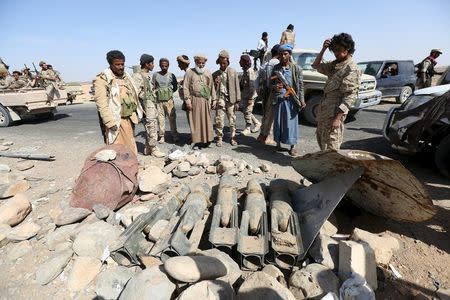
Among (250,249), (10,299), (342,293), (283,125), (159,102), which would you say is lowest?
(10,299)

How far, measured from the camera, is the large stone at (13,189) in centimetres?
379

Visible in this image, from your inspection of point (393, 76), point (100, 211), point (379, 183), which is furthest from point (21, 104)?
point (393, 76)

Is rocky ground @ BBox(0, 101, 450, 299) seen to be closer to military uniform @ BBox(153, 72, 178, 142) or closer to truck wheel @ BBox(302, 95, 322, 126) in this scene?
military uniform @ BBox(153, 72, 178, 142)

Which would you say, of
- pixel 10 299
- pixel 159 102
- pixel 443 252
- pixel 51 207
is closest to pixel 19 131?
pixel 159 102

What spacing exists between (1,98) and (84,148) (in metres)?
5.17

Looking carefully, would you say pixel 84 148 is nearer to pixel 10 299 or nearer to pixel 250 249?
pixel 10 299

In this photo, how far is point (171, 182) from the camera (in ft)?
13.5

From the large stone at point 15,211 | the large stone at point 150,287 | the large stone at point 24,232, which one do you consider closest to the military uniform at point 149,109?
the large stone at point 15,211

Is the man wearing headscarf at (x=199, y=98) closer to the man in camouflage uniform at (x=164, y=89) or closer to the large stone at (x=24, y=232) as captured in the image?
the man in camouflage uniform at (x=164, y=89)

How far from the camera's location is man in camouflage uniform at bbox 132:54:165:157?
5156 mm

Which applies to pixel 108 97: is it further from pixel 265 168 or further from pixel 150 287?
pixel 150 287

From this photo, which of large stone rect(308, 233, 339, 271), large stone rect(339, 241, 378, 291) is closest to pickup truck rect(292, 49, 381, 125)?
large stone rect(308, 233, 339, 271)

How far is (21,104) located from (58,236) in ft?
A: 26.2

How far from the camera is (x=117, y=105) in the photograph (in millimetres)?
3779
